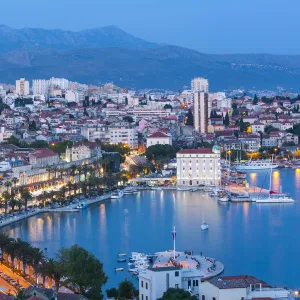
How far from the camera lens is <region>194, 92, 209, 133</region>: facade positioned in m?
35.3

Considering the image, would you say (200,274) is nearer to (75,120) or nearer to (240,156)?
(240,156)

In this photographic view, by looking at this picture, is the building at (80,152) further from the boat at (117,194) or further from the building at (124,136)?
the building at (124,136)

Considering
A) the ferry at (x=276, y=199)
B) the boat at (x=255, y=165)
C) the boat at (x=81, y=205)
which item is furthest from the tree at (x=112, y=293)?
the boat at (x=255, y=165)

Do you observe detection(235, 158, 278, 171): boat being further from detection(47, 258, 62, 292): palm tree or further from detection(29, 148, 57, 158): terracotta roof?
detection(47, 258, 62, 292): palm tree

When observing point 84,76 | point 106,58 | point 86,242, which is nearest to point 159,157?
point 86,242

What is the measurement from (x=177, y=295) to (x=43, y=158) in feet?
47.7

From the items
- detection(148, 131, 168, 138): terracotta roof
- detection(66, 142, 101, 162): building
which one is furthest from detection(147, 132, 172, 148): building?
detection(66, 142, 101, 162): building

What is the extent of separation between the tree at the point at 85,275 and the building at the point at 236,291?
4.61 feet

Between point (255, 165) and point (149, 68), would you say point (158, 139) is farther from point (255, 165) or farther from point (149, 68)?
point (149, 68)

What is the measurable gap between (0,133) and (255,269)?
60.0 ft

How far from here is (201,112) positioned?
35.5 m

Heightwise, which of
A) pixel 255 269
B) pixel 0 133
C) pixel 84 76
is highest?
pixel 84 76

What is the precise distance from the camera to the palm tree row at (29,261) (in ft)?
34.2

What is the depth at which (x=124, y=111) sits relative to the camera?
3909 centimetres
